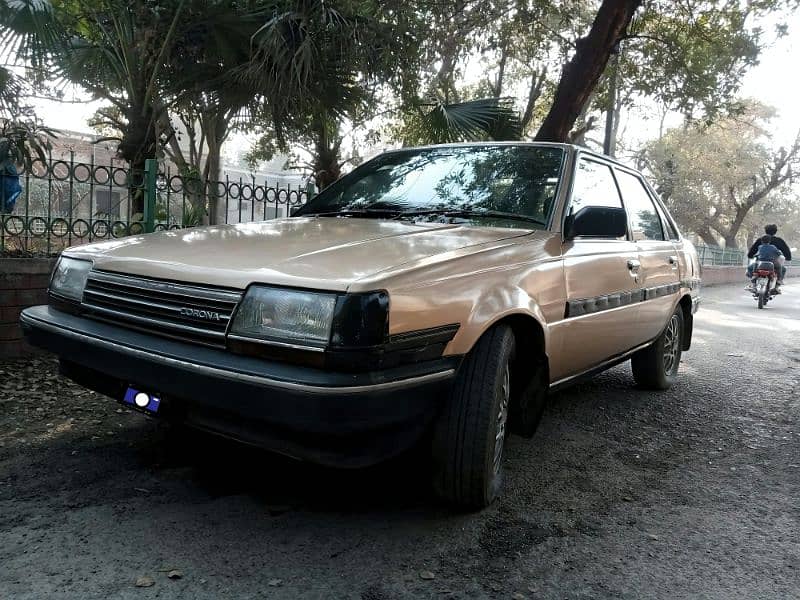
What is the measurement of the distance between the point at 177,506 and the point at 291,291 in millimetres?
1112

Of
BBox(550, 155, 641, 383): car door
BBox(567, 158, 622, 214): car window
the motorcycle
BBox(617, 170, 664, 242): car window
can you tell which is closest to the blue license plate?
BBox(550, 155, 641, 383): car door

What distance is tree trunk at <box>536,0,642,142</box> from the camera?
8867mm

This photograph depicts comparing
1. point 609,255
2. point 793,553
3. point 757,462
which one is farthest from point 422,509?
point 757,462

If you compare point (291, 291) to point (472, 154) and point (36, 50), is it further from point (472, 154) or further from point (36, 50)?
point (36, 50)

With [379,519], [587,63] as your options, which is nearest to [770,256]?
[587,63]

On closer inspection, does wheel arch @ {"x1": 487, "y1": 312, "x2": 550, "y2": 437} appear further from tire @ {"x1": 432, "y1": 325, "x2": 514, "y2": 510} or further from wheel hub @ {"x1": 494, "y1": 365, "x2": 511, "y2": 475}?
Result: tire @ {"x1": 432, "y1": 325, "x2": 514, "y2": 510}

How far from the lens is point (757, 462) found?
11.6 feet

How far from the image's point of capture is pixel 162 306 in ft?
7.72

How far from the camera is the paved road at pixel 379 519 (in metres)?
2.13

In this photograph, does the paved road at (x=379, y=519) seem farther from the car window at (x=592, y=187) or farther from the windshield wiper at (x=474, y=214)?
the car window at (x=592, y=187)

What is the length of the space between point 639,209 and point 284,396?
325cm

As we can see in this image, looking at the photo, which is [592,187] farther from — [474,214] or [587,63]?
[587,63]

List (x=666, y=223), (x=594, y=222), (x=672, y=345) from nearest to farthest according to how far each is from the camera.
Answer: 1. (x=594, y=222)
2. (x=666, y=223)
3. (x=672, y=345)

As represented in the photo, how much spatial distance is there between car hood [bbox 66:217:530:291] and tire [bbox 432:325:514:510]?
0.42m
